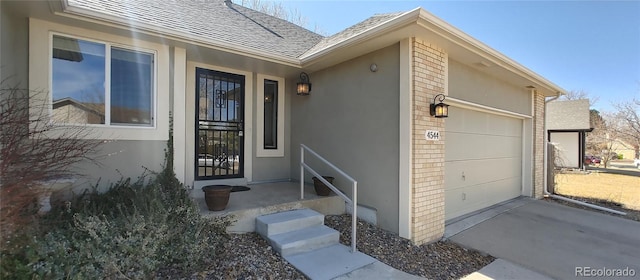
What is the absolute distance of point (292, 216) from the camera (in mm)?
4004

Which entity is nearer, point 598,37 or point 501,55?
point 501,55

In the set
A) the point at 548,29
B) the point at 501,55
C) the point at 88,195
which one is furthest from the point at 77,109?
the point at 548,29

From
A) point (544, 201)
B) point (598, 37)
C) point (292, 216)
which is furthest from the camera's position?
point (598, 37)

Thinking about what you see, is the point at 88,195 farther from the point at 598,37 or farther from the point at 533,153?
the point at 598,37

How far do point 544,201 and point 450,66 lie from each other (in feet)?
16.2

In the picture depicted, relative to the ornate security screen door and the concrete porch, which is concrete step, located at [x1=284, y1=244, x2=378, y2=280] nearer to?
the concrete porch

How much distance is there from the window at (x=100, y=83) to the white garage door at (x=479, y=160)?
4999 millimetres

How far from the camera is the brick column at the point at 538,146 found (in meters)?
7.52

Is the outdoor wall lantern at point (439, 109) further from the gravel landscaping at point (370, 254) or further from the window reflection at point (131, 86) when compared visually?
the window reflection at point (131, 86)

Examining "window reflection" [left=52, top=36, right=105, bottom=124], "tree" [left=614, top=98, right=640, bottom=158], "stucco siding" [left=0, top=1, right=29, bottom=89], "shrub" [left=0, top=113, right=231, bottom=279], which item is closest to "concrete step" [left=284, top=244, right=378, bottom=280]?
"shrub" [left=0, top=113, right=231, bottom=279]

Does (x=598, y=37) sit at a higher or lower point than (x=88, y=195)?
higher

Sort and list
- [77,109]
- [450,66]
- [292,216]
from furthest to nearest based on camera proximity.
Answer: [450,66], [292,216], [77,109]

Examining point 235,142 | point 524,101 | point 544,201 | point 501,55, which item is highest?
point 501,55

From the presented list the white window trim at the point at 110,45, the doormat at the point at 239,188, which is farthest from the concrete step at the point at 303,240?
the white window trim at the point at 110,45
